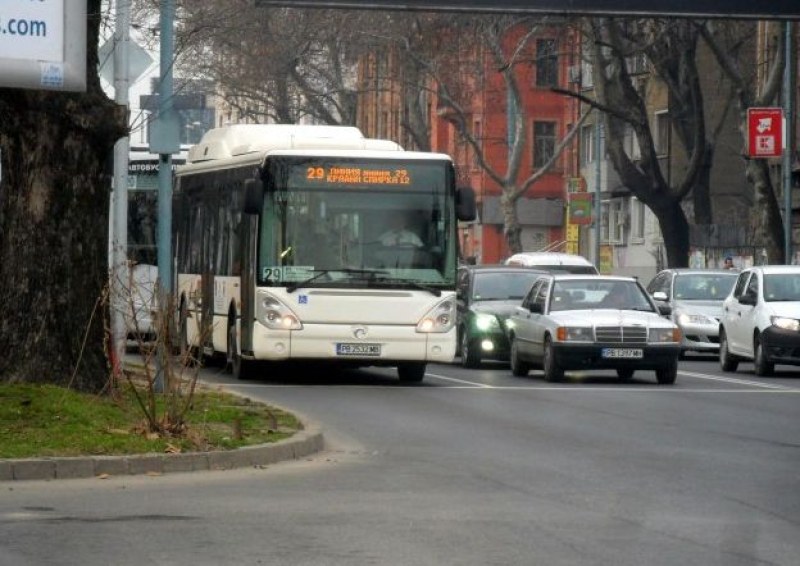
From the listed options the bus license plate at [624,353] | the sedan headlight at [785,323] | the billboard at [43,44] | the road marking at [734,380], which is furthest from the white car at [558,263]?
the billboard at [43,44]

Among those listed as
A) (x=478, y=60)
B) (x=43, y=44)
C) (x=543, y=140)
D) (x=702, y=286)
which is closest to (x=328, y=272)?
(x=43, y=44)

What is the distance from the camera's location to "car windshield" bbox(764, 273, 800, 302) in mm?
32188

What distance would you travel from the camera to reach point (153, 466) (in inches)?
582

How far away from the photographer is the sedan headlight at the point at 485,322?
33228 millimetres

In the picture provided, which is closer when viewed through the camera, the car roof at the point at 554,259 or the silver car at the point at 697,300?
the silver car at the point at 697,300

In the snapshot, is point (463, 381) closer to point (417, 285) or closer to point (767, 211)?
point (417, 285)

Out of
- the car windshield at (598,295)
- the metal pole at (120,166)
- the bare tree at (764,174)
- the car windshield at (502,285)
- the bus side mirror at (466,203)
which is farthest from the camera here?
the bare tree at (764,174)

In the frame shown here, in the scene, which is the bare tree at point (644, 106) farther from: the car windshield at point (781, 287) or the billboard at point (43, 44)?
the billboard at point (43, 44)

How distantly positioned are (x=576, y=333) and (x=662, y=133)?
4838 cm

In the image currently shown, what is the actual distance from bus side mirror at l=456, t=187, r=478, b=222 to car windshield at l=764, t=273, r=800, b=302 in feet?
24.3

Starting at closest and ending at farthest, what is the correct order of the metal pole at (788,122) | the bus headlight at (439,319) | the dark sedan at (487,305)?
the bus headlight at (439,319) < the dark sedan at (487,305) < the metal pole at (788,122)

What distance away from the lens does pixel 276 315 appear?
2645 cm

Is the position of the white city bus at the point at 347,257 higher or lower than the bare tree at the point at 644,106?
lower

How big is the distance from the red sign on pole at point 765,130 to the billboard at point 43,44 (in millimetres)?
28893
